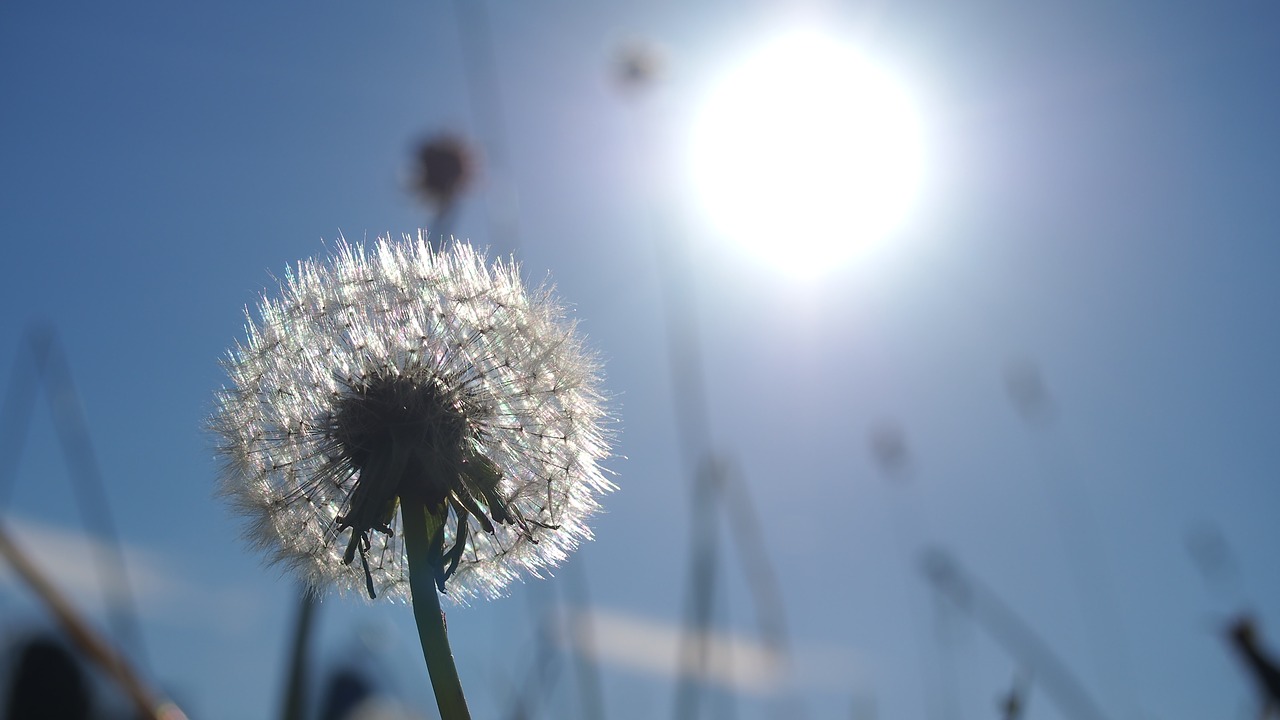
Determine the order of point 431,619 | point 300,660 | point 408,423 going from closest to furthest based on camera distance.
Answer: point 431,619
point 408,423
point 300,660

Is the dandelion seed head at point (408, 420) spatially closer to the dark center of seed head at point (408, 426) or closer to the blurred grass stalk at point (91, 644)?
the dark center of seed head at point (408, 426)

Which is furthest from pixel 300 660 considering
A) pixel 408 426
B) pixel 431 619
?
pixel 431 619

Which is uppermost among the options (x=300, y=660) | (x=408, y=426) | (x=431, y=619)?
(x=408, y=426)

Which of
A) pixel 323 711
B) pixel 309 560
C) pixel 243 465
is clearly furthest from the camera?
pixel 323 711

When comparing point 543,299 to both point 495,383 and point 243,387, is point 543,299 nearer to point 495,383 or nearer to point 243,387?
point 495,383

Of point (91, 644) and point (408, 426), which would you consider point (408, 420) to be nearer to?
point (408, 426)

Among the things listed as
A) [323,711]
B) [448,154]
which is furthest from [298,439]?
[448,154]

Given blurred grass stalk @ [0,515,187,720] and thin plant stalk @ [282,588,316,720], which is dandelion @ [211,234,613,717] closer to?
thin plant stalk @ [282,588,316,720]

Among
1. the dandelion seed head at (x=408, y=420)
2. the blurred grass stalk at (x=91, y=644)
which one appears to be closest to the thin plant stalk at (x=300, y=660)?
the dandelion seed head at (x=408, y=420)
